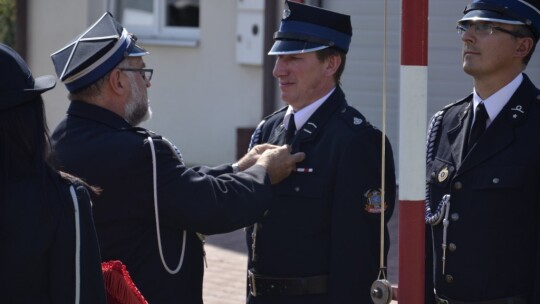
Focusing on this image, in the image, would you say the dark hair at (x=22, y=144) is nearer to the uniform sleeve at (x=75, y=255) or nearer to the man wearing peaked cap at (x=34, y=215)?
the man wearing peaked cap at (x=34, y=215)

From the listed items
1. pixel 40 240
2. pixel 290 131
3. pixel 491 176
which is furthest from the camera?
pixel 290 131

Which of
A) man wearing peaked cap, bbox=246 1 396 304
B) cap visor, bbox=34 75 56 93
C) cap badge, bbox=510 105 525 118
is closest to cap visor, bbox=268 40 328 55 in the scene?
man wearing peaked cap, bbox=246 1 396 304

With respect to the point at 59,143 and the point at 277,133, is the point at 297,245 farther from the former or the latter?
the point at 59,143

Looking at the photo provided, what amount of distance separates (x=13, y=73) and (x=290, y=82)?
1.40 metres

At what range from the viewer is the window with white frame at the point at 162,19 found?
477 inches

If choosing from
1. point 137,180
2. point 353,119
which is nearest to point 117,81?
point 137,180

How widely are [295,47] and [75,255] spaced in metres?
1.51

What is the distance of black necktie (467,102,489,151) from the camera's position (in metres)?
3.87

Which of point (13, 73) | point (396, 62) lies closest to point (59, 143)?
point (13, 73)

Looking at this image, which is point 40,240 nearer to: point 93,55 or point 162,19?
point 93,55

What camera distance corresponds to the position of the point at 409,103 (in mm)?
3277

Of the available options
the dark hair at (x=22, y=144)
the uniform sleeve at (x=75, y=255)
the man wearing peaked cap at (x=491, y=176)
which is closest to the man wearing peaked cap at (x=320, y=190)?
the man wearing peaked cap at (x=491, y=176)

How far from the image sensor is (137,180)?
3637 millimetres

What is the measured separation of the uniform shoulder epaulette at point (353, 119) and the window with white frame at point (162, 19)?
25.6 ft
